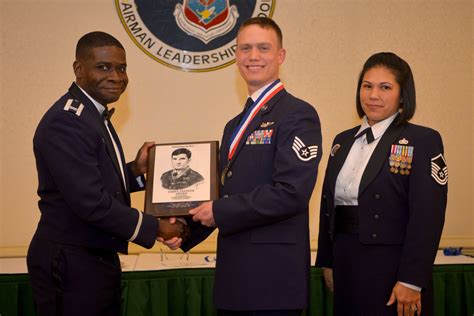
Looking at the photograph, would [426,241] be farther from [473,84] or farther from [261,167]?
[473,84]

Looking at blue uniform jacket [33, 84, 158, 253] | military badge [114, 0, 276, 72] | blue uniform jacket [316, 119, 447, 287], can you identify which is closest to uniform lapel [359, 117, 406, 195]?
blue uniform jacket [316, 119, 447, 287]

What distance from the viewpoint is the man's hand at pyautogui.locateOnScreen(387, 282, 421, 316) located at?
235cm

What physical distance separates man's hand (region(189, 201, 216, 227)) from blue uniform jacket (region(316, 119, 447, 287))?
673 millimetres

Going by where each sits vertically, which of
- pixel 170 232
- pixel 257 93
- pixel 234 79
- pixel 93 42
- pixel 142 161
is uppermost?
pixel 234 79

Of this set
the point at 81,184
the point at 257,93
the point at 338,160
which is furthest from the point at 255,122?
the point at 81,184

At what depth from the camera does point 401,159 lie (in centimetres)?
247

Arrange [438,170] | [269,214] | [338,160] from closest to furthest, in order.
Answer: [269,214] < [438,170] < [338,160]

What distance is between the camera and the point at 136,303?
336cm

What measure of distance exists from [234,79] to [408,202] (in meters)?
2.13

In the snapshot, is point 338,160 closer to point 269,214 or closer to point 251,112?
point 251,112

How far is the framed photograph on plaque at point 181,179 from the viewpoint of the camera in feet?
8.05

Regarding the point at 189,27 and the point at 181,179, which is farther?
the point at 189,27

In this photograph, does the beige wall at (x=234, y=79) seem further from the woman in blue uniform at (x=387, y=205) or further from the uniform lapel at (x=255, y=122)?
the uniform lapel at (x=255, y=122)

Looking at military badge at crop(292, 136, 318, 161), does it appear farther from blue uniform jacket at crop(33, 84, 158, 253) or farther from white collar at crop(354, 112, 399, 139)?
blue uniform jacket at crop(33, 84, 158, 253)
